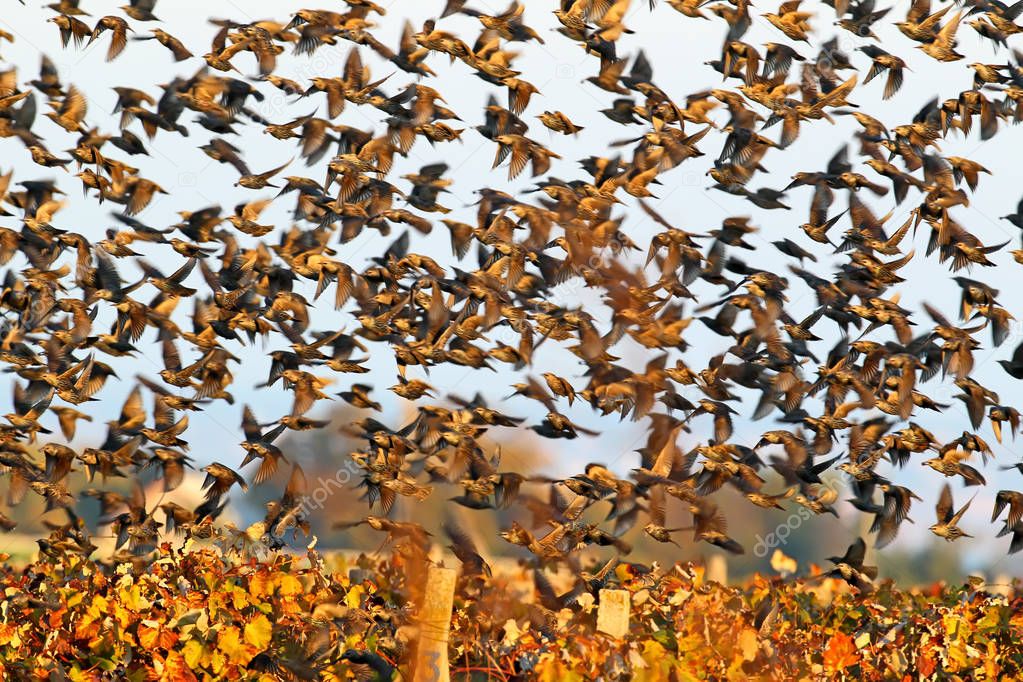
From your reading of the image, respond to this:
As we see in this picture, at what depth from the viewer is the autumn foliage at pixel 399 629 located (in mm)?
7723

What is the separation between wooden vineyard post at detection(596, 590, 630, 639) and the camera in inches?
299

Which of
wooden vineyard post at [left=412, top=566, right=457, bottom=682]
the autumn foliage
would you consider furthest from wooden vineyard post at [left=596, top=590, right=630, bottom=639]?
wooden vineyard post at [left=412, top=566, right=457, bottom=682]

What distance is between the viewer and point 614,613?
7.59 meters

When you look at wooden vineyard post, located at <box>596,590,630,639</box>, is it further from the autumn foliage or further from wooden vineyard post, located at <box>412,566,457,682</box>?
wooden vineyard post, located at <box>412,566,457,682</box>

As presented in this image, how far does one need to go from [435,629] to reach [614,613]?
41.2 inches

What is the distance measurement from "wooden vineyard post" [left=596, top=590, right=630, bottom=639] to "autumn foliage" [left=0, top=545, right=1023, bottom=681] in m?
0.10

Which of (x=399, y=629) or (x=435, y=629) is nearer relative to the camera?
(x=435, y=629)

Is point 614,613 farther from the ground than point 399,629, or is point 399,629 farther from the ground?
point 614,613

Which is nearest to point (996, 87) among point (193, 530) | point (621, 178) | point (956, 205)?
point (956, 205)

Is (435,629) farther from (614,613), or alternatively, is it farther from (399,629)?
(614,613)

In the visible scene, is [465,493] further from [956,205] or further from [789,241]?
[956,205]

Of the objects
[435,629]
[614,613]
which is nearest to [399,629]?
[435,629]

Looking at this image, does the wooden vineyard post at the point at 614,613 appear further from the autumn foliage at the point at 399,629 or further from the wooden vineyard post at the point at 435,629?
the wooden vineyard post at the point at 435,629

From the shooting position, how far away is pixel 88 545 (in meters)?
10.0
